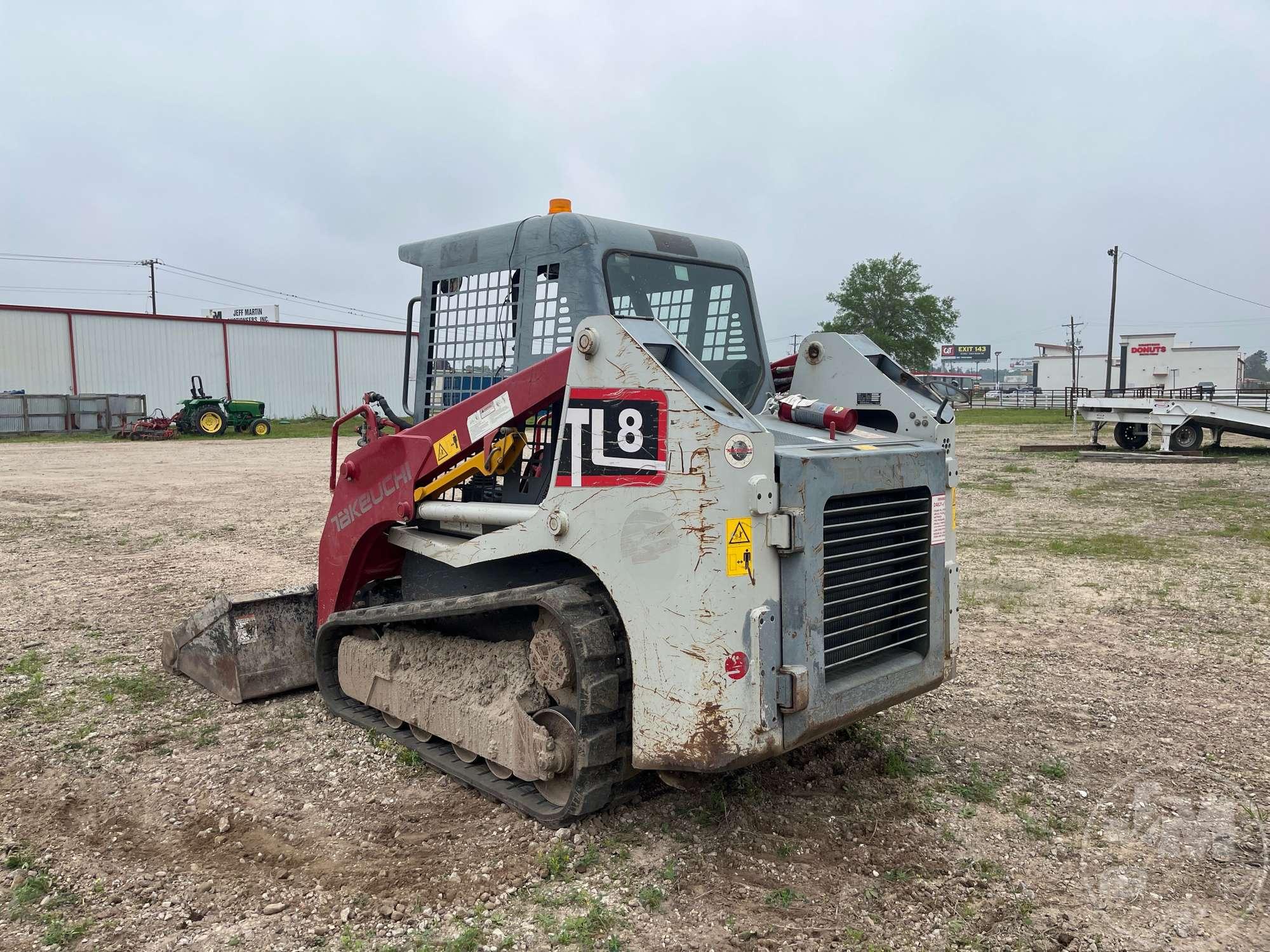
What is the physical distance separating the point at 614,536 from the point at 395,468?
148 centimetres

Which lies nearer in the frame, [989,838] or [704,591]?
[704,591]

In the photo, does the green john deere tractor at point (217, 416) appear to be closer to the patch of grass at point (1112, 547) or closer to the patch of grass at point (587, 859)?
the patch of grass at point (1112, 547)

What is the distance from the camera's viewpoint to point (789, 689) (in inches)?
124

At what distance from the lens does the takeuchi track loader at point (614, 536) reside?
123 inches

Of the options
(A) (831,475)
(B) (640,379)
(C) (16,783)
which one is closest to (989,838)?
(A) (831,475)

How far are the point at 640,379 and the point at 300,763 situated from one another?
2.53m

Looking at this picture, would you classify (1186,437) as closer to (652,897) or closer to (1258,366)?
(652,897)

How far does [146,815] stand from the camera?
3807 millimetres

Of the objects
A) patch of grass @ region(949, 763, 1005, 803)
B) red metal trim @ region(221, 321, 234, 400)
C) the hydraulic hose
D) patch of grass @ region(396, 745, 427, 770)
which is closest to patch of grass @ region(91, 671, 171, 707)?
patch of grass @ region(396, 745, 427, 770)

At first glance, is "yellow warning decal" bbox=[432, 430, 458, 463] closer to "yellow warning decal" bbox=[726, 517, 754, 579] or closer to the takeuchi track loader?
the takeuchi track loader

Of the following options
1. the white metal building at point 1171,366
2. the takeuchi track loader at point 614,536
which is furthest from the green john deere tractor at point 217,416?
the white metal building at point 1171,366

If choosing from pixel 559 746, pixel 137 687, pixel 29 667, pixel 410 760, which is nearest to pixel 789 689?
pixel 559 746

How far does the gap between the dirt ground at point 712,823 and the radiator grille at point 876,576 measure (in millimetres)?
707

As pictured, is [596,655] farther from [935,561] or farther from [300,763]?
[300,763]
